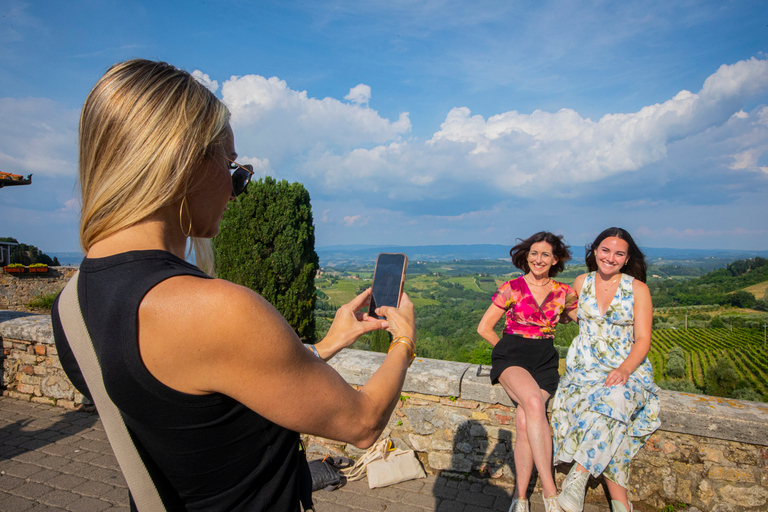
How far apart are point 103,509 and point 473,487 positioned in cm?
296

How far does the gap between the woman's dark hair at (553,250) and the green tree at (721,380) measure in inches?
85.2

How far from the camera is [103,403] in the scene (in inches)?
35.7

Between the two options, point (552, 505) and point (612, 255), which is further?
point (612, 255)

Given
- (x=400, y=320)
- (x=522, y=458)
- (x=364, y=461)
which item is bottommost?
(x=364, y=461)

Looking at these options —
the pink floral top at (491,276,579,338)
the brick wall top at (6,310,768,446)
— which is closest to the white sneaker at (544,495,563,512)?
→ the brick wall top at (6,310,768,446)

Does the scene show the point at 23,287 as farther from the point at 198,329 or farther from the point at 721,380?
the point at 721,380

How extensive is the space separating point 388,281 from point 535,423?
2265 millimetres

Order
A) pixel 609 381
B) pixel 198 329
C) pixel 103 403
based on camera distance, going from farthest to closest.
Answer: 1. pixel 609 381
2. pixel 103 403
3. pixel 198 329

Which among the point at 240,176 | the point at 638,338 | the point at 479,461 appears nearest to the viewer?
the point at 240,176

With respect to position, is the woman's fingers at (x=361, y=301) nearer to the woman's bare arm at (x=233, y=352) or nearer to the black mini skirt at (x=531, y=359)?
the woman's bare arm at (x=233, y=352)

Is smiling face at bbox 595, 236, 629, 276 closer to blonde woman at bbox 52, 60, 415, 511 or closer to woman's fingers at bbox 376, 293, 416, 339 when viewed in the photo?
woman's fingers at bbox 376, 293, 416, 339

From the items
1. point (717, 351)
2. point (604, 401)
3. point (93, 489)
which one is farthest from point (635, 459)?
point (93, 489)

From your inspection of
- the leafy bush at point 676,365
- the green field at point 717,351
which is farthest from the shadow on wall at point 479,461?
the leafy bush at point 676,365

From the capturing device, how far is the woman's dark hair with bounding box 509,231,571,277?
4168 millimetres
